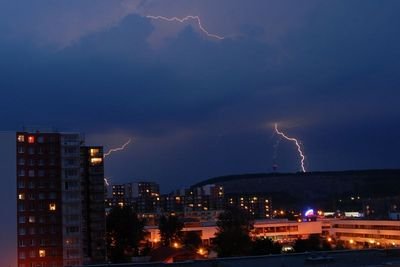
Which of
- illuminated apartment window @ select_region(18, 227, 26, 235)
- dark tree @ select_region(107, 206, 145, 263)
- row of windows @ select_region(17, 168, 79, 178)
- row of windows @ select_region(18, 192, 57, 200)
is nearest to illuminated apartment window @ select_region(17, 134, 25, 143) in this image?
row of windows @ select_region(17, 168, 79, 178)

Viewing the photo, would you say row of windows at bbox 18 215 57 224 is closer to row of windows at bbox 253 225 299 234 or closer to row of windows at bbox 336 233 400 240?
row of windows at bbox 253 225 299 234

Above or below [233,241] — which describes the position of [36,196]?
above

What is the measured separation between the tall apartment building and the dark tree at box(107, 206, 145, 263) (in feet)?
7.97

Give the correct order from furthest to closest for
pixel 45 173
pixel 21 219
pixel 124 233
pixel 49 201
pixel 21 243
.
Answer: pixel 124 233 < pixel 45 173 < pixel 49 201 < pixel 21 219 < pixel 21 243

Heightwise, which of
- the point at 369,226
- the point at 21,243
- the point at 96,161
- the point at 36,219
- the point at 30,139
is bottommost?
the point at 369,226

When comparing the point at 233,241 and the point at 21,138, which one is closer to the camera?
the point at 233,241

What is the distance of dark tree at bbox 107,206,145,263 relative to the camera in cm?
4291

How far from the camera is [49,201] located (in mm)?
38688

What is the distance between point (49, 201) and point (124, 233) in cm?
693

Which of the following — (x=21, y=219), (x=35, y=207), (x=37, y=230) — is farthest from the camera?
(x=35, y=207)

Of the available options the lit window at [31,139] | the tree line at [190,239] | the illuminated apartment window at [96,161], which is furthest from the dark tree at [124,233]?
the lit window at [31,139]

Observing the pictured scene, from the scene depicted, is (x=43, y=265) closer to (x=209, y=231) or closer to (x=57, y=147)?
(x=57, y=147)

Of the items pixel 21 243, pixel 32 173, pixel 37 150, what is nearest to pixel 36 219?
pixel 21 243

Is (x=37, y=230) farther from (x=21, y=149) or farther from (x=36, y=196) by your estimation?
(x=21, y=149)
